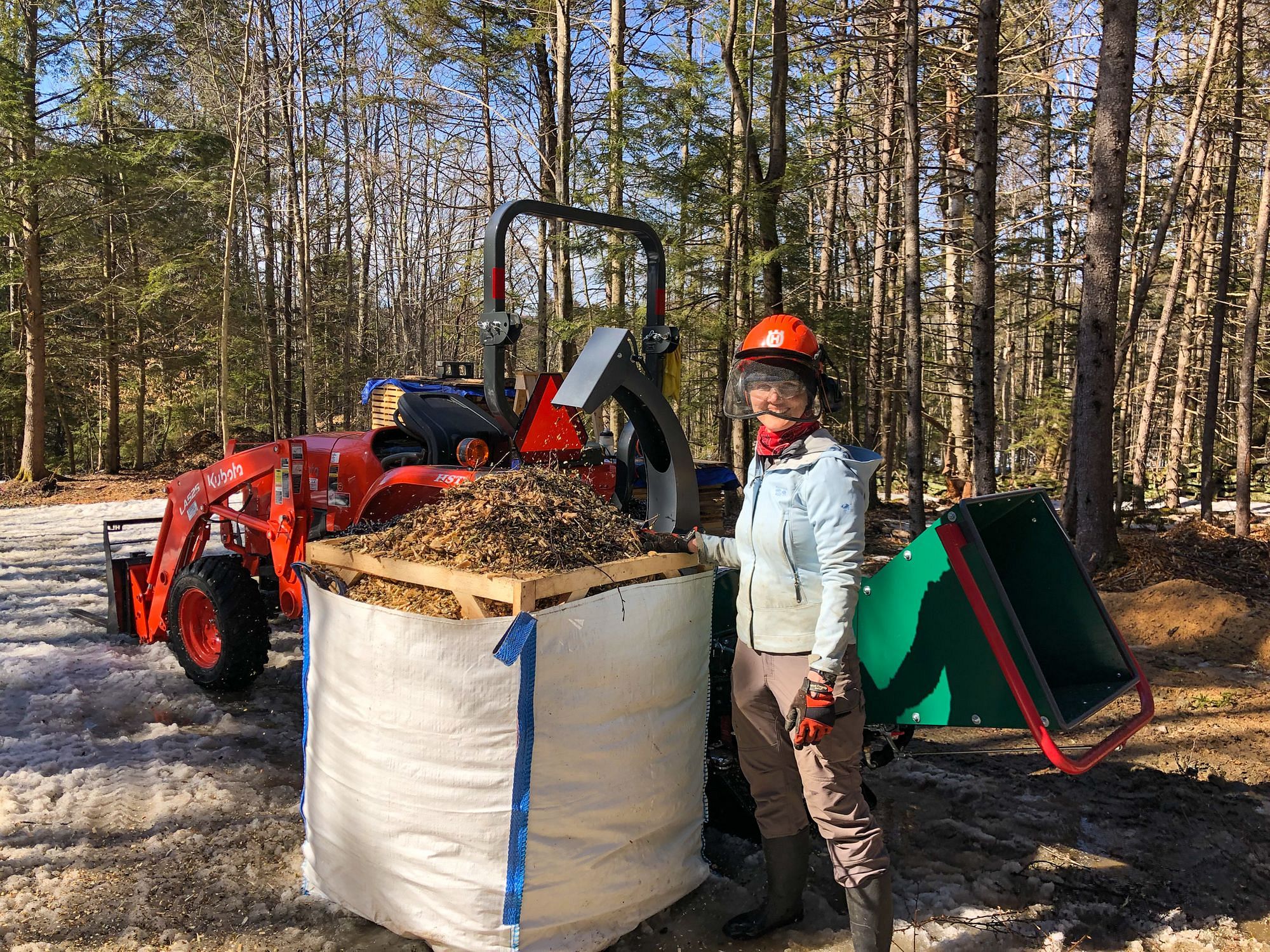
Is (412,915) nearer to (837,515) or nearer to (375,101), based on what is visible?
(837,515)

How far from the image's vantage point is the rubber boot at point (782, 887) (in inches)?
112

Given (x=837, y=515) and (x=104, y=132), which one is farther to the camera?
(x=104, y=132)

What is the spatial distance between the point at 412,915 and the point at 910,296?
8767 millimetres

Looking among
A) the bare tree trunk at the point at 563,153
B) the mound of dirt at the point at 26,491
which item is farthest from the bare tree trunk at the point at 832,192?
the mound of dirt at the point at 26,491

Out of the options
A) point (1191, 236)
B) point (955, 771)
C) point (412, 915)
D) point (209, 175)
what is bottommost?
point (955, 771)

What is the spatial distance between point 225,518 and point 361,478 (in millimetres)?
1157

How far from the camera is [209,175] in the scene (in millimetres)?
17766

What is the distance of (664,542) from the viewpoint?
307 cm

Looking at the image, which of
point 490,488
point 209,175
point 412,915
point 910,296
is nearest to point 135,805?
point 412,915

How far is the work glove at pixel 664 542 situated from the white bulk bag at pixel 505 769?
175mm

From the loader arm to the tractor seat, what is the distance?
689 mm

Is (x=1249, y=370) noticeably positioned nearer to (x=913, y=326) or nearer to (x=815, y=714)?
(x=913, y=326)

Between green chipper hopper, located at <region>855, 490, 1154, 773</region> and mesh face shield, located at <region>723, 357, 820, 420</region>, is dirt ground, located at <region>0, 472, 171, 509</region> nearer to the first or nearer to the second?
mesh face shield, located at <region>723, 357, 820, 420</region>

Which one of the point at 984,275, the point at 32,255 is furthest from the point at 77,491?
the point at 984,275
